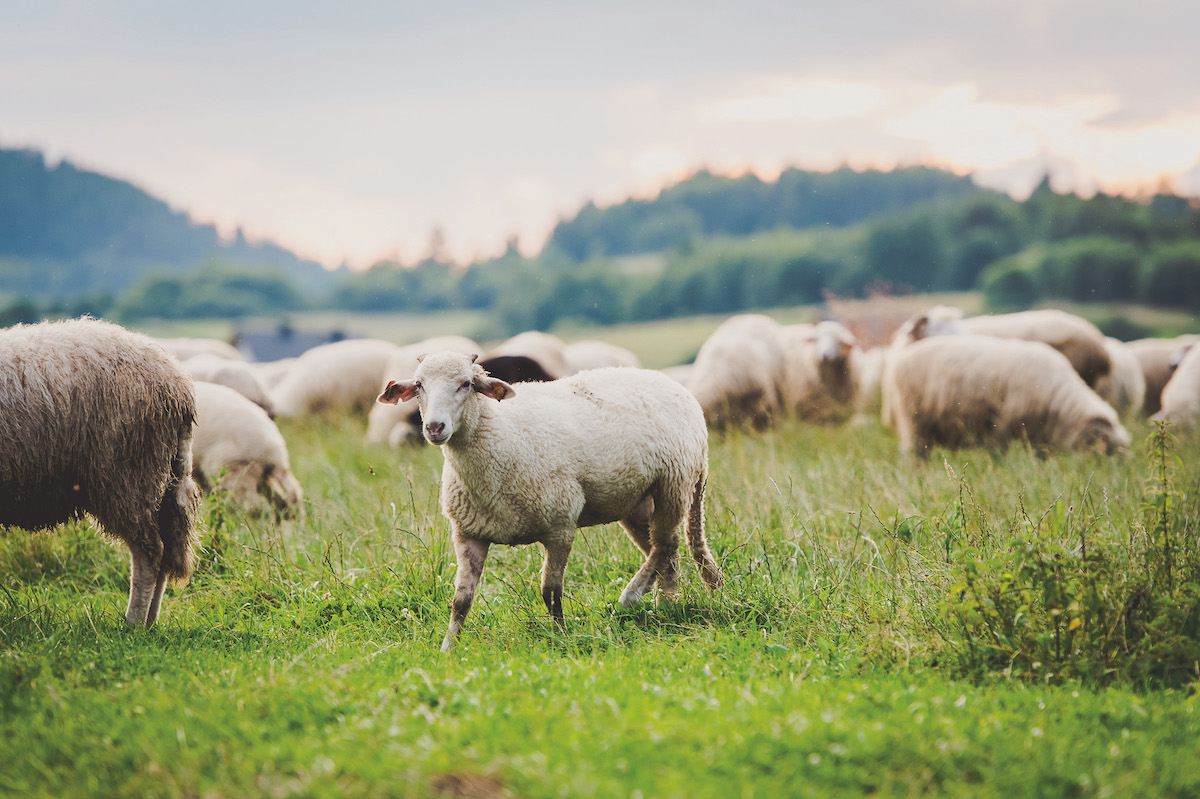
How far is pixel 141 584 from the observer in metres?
4.86

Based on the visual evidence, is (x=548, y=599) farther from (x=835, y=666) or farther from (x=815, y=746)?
(x=815, y=746)

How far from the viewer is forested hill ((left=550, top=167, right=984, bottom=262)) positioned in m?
76.8

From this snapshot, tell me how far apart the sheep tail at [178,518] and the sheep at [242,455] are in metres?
1.61

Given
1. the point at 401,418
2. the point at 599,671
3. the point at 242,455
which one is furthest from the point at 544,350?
the point at 599,671

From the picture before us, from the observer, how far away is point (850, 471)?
7.78 meters

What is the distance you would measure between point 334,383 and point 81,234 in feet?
228

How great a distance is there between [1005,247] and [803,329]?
5233cm

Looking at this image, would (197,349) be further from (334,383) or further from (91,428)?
(91,428)

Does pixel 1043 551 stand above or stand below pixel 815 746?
above

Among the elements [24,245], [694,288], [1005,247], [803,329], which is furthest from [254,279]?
[803,329]

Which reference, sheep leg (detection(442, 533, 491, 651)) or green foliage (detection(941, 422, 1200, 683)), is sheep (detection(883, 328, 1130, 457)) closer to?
→ green foliage (detection(941, 422, 1200, 683))

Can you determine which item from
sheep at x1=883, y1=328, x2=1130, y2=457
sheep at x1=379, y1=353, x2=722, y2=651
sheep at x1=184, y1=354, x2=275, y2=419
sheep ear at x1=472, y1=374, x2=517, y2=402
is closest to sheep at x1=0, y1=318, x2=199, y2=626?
sheep at x1=379, y1=353, x2=722, y2=651

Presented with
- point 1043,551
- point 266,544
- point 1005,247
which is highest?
point 1005,247

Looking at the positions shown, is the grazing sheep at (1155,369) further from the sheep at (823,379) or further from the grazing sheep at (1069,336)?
the sheep at (823,379)
